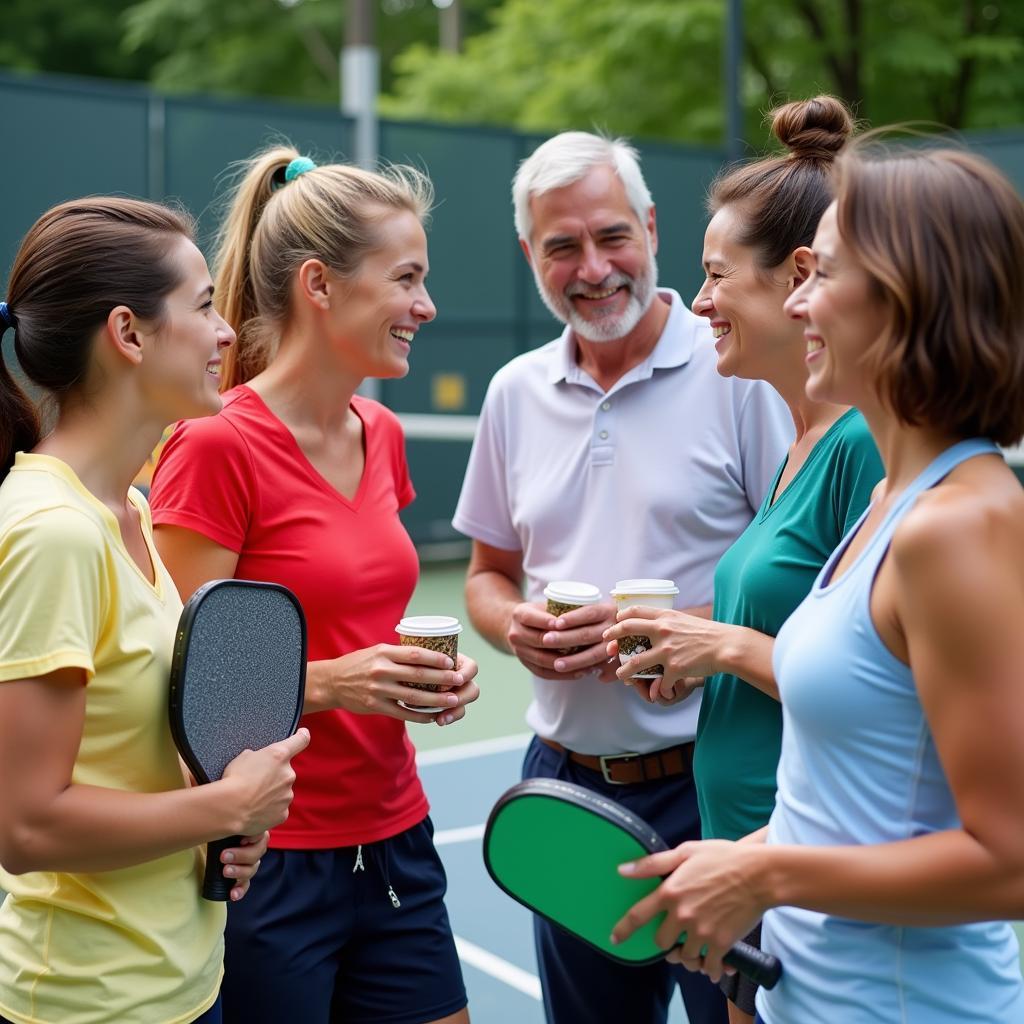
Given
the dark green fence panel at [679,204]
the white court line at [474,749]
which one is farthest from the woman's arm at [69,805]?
the dark green fence panel at [679,204]

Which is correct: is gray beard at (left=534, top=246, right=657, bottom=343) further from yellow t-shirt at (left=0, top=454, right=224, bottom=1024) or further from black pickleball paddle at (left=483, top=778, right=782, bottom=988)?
black pickleball paddle at (left=483, top=778, right=782, bottom=988)

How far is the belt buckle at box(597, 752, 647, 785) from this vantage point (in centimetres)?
340

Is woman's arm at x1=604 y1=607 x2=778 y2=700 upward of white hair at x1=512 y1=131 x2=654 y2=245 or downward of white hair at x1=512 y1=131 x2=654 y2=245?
downward

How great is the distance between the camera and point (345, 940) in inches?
120

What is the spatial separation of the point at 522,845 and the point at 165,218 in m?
1.33

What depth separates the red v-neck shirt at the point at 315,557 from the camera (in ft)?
9.55

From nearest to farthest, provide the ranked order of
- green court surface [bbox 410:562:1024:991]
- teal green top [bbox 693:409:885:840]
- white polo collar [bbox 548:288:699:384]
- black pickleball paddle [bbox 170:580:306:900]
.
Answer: black pickleball paddle [bbox 170:580:306:900], teal green top [bbox 693:409:885:840], white polo collar [bbox 548:288:699:384], green court surface [bbox 410:562:1024:991]

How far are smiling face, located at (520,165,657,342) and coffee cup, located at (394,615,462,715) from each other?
1094mm

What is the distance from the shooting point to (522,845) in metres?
2.09

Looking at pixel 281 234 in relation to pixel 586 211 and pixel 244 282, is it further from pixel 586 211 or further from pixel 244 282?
pixel 586 211

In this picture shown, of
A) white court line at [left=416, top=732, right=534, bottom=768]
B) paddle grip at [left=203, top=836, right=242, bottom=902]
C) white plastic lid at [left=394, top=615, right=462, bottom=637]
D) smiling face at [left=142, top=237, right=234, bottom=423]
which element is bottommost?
white court line at [left=416, top=732, right=534, bottom=768]

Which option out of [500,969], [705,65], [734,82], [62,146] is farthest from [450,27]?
[500,969]

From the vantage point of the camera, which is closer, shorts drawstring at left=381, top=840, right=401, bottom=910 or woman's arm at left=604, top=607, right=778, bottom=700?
woman's arm at left=604, top=607, right=778, bottom=700

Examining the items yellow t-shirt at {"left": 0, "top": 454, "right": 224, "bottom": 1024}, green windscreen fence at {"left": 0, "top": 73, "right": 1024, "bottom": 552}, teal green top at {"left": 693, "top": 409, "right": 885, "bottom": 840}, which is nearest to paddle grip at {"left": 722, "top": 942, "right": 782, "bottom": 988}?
teal green top at {"left": 693, "top": 409, "right": 885, "bottom": 840}
